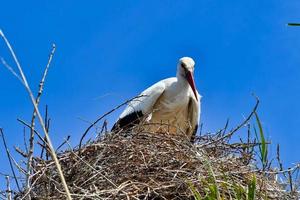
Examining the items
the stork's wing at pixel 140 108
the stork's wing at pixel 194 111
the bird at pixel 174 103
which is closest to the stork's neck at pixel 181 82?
the bird at pixel 174 103

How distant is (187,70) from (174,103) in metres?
0.43

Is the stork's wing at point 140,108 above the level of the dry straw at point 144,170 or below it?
above

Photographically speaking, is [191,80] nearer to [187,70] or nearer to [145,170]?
[187,70]

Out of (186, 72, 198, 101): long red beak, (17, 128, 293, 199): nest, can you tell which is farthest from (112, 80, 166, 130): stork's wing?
(17, 128, 293, 199): nest

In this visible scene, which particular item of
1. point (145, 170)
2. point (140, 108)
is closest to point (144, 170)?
point (145, 170)

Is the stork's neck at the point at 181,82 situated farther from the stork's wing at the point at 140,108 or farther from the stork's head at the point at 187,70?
the stork's wing at the point at 140,108

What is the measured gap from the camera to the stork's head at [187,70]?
7160 mm

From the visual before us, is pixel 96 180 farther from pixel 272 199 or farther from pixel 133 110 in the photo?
pixel 133 110

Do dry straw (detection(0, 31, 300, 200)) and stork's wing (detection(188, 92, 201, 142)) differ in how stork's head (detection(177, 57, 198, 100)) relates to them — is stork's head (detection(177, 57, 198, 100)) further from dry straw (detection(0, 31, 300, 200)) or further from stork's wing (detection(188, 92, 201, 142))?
dry straw (detection(0, 31, 300, 200))

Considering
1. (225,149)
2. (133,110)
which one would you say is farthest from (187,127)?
(225,149)

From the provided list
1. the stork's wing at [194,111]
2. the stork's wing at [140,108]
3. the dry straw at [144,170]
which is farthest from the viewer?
the stork's wing at [194,111]

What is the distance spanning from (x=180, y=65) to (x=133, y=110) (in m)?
0.86

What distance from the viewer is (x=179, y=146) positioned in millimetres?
5027

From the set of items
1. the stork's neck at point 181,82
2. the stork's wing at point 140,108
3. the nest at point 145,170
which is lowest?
the nest at point 145,170
